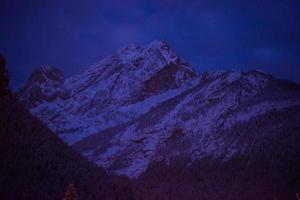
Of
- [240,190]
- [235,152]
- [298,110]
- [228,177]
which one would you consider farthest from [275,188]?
[298,110]

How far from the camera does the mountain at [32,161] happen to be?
8952cm

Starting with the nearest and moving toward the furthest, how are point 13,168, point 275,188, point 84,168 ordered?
1. point 13,168
2. point 84,168
3. point 275,188

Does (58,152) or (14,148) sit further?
(58,152)

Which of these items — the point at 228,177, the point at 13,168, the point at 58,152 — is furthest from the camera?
the point at 228,177

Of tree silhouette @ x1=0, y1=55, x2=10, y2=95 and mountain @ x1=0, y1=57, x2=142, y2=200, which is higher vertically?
tree silhouette @ x1=0, y1=55, x2=10, y2=95

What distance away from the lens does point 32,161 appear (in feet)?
310

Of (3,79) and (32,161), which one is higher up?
(3,79)

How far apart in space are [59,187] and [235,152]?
322ft

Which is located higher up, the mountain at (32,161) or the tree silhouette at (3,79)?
the tree silhouette at (3,79)

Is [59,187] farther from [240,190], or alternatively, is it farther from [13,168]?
[240,190]

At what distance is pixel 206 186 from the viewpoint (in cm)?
17050

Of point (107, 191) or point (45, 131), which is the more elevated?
point (45, 131)

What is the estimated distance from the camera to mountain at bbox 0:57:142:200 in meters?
89.5

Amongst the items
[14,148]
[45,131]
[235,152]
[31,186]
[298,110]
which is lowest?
[31,186]
